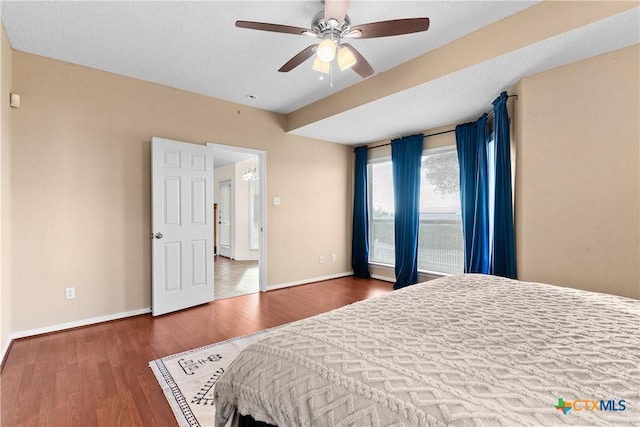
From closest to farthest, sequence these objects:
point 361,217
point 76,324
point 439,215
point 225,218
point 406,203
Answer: point 76,324 < point 439,215 < point 406,203 < point 361,217 < point 225,218

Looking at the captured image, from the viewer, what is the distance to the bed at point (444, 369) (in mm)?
721

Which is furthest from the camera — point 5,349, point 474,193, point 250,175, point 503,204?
point 250,175

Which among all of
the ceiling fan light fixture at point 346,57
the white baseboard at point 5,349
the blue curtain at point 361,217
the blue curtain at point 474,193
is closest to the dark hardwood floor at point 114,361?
the white baseboard at point 5,349

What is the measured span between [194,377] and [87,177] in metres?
2.39

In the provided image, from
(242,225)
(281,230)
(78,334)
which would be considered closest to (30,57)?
(78,334)

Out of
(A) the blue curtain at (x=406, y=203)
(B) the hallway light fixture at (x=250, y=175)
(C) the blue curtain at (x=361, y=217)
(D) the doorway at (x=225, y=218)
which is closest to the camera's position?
(A) the blue curtain at (x=406, y=203)

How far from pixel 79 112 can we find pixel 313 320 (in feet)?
11.1

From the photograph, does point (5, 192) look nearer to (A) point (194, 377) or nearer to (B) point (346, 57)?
(A) point (194, 377)

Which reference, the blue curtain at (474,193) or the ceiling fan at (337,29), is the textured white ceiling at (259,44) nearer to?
the ceiling fan at (337,29)

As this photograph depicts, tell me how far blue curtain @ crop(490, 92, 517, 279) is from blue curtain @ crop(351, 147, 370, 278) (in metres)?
2.49

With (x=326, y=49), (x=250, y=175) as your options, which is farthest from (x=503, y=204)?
(x=250, y=175)

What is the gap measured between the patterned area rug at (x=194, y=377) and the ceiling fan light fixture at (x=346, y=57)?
8.06ft

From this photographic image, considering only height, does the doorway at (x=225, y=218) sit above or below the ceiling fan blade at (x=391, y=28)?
below

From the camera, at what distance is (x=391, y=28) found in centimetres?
194
